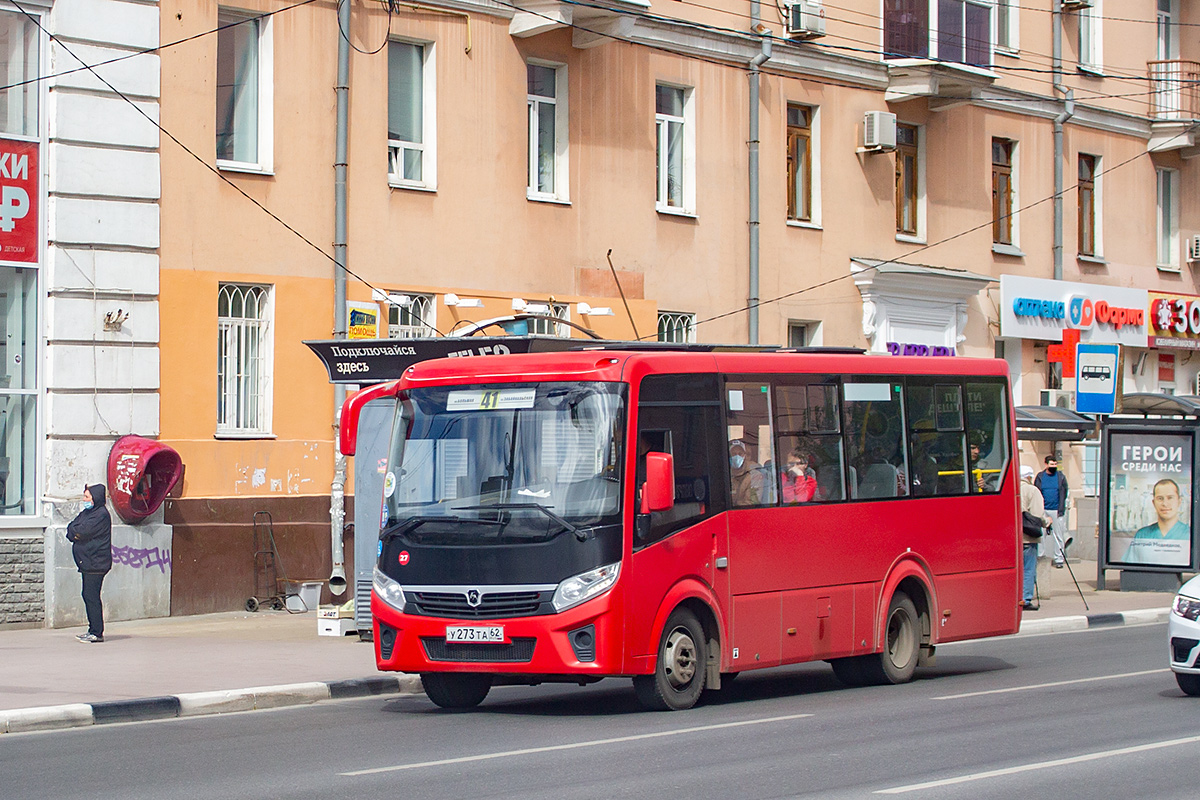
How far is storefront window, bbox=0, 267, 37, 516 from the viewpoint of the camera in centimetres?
1928

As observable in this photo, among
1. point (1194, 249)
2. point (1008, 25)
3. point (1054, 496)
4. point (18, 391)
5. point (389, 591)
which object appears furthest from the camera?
point (1194, 249)

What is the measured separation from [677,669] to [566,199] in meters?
12.9

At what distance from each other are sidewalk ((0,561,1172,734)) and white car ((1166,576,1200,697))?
243 inches

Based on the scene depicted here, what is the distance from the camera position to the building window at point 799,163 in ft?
91.8

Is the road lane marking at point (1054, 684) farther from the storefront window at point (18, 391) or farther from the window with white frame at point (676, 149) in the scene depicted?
the window with white frame at point (676, 149)

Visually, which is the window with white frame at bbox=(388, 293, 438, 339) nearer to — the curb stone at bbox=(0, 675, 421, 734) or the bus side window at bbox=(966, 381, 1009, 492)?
the curb stone at bbox=(0, 675, 421, 734)

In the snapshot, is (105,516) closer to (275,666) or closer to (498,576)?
(275,666)

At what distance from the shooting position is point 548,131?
24609 mm

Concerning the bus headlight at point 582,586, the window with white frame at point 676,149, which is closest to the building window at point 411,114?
the window with white frame at point 676,149

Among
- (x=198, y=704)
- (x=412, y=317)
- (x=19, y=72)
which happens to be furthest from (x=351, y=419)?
(x=412, y=317)

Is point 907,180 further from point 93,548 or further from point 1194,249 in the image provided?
point 93,548

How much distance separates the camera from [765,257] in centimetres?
2736

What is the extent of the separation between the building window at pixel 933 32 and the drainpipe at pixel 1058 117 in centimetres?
291

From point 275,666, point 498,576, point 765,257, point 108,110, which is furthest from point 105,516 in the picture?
point 765,257
